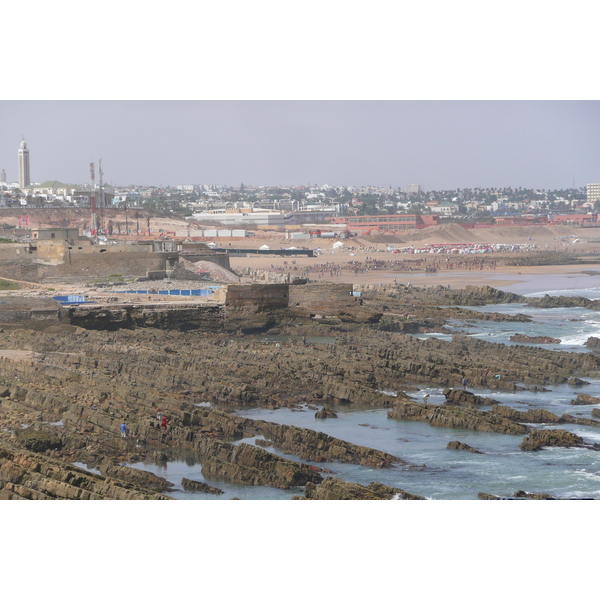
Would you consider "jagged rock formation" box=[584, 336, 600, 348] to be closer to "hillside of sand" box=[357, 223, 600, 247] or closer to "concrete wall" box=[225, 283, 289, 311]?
"concrete wall" box=[225, 283, 289, 311]

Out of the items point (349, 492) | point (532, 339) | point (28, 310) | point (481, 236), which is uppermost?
point (28, 310)

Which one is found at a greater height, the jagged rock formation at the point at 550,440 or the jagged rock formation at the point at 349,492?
the jagged rock formation at the point at 349,492

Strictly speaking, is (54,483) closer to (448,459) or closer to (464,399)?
(448,459)

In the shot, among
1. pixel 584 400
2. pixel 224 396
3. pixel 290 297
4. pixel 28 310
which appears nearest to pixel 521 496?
pixel 584 400

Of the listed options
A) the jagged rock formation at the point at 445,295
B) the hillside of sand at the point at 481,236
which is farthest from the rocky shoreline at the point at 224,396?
the hillside of sand at the point at 481,236

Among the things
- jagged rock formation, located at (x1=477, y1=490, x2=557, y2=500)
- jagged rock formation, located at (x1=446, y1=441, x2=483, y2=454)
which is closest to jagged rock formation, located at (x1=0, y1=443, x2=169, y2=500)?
jagged rock formation, located at (x1=477, y1=490, x2=557, y2=500)

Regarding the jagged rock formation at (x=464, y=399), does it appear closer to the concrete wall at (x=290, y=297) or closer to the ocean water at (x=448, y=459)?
the ocean water at (x=448, y=459)
